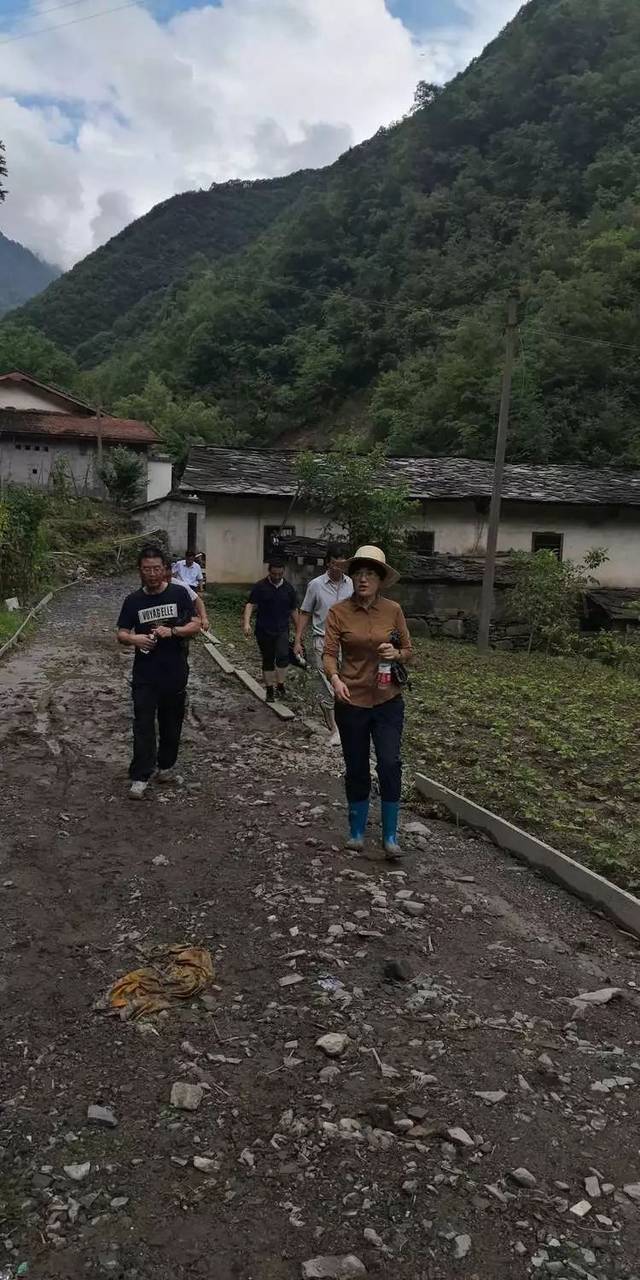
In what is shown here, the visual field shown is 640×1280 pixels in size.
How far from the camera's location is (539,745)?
8766 millimetres

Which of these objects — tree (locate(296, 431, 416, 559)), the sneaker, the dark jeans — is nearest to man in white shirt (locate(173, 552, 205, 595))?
the dark jeans

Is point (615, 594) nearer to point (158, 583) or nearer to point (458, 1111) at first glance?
point (158, 583)

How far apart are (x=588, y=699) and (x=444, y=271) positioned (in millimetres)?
50351

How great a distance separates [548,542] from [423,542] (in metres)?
3.39

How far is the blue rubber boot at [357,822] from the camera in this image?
5.24 meters

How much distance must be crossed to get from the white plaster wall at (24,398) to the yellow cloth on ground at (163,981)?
4028 centimetres

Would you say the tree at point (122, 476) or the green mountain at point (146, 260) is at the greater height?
the green mountain at point (146, 260)

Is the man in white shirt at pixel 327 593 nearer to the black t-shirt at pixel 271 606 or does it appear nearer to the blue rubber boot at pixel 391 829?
the black t-shirt at pixel 271 606

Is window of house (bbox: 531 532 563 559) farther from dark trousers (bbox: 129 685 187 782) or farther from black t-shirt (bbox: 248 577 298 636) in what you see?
dark trousers (bbox: 129 685 187 782)

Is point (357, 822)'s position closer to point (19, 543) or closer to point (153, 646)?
point (153, 646)

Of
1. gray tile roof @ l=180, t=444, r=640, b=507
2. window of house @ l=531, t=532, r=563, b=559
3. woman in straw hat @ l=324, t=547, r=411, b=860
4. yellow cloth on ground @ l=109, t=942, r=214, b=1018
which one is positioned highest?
gray tile roof @ l=180, t=444, r=640, b=507

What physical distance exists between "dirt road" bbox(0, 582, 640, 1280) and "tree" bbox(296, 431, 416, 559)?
13.0 metres

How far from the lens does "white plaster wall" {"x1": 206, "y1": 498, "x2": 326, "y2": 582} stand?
20812mm

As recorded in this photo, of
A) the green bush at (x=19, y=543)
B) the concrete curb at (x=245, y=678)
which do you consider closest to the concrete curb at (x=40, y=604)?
the green bush at (x=19, y=543)
